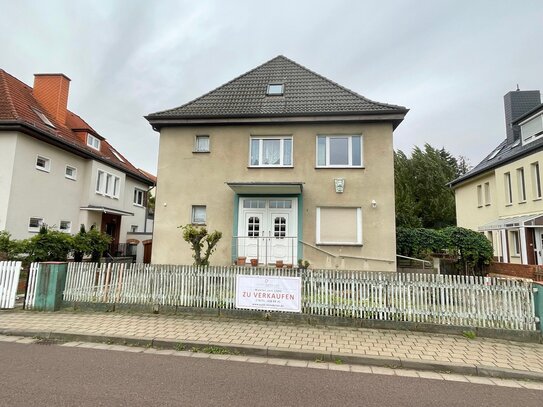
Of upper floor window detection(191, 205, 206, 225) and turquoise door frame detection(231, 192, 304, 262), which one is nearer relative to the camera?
turquoise door frame detection(231, 192, 304, 262)

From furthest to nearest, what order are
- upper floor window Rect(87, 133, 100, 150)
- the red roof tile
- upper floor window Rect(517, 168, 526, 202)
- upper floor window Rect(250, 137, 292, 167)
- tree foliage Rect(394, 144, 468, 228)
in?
tree foliage Rect(394, 144, 468, 228) → upper floor window Rect(87, 133, 100, 150) → upper floor window Rect(517, 168, 526, 202) → the red roof tile → upper floor window Rect(250, 137, 292, 167)

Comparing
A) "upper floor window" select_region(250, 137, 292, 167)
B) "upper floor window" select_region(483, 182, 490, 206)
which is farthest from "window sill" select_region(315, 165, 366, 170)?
"upper floor window" select_region(483, 182, 490, 206)

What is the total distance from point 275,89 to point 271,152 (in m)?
3.32

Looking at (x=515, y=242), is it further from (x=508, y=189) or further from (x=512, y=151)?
(x=512, y=151)

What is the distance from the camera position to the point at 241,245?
12.8 m

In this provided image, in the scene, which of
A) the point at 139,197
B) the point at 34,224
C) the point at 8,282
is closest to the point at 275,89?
the point at 8,282

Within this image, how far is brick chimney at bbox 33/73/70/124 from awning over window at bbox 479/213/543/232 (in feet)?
86.8

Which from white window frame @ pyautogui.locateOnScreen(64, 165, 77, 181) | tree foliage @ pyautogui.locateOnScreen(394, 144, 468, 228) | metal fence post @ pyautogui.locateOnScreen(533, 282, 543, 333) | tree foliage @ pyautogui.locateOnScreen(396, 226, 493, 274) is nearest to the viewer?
metal fence post @ pyautogui.locateOnScreen(533, 282, 543, 333)

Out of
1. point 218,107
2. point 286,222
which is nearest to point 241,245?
point 286,222

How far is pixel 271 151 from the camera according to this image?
44.6ft

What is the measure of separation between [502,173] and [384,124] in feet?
41.6

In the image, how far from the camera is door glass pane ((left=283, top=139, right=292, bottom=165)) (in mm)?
13398

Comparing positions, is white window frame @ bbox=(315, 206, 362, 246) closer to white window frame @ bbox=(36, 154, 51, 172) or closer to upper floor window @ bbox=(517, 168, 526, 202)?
upper floor window @ bbox=(517, 168, 526, 202)

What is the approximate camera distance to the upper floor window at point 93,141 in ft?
69.5
